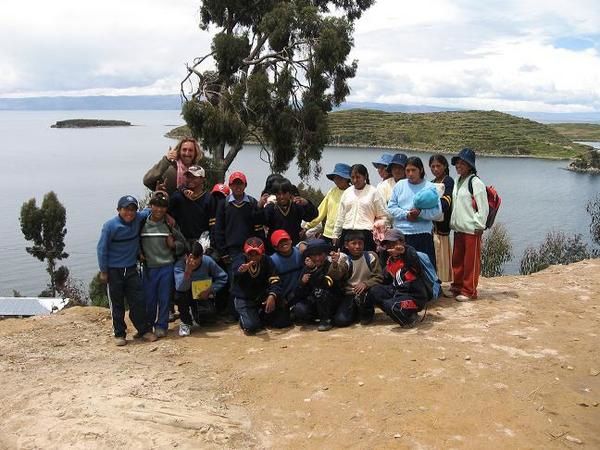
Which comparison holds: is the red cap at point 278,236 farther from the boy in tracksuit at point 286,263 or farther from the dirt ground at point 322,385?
the dirt ground at point 322,385

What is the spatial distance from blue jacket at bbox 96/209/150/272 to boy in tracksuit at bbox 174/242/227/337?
0.51 m

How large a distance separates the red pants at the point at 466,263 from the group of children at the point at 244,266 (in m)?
0.76

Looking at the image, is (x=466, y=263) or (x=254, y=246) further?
(x=466, y=263)

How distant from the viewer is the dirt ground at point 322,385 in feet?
12.4

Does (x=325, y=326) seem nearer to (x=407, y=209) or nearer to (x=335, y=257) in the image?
(x=335, y=257)

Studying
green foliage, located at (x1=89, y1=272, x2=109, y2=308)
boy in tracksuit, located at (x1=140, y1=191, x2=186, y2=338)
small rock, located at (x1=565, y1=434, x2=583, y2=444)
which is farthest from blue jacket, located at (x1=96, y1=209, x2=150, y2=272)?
green foliage, located at (x1=89, y1=272, x2=109, y2=308)

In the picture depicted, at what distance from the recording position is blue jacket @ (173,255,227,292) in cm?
594

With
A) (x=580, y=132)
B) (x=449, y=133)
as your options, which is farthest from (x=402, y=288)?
(x=580, y=132)

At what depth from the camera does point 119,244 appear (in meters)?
5.62

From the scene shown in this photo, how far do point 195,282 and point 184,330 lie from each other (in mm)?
516

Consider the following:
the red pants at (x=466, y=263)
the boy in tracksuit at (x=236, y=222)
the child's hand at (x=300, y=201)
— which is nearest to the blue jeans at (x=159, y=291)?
the boy in tracksuit at (x=236, y=222)

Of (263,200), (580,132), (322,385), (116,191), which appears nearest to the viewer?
(322,385)

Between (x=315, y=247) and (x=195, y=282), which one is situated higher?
(x=315, y=247)

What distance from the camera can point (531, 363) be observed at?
15.8 ft
